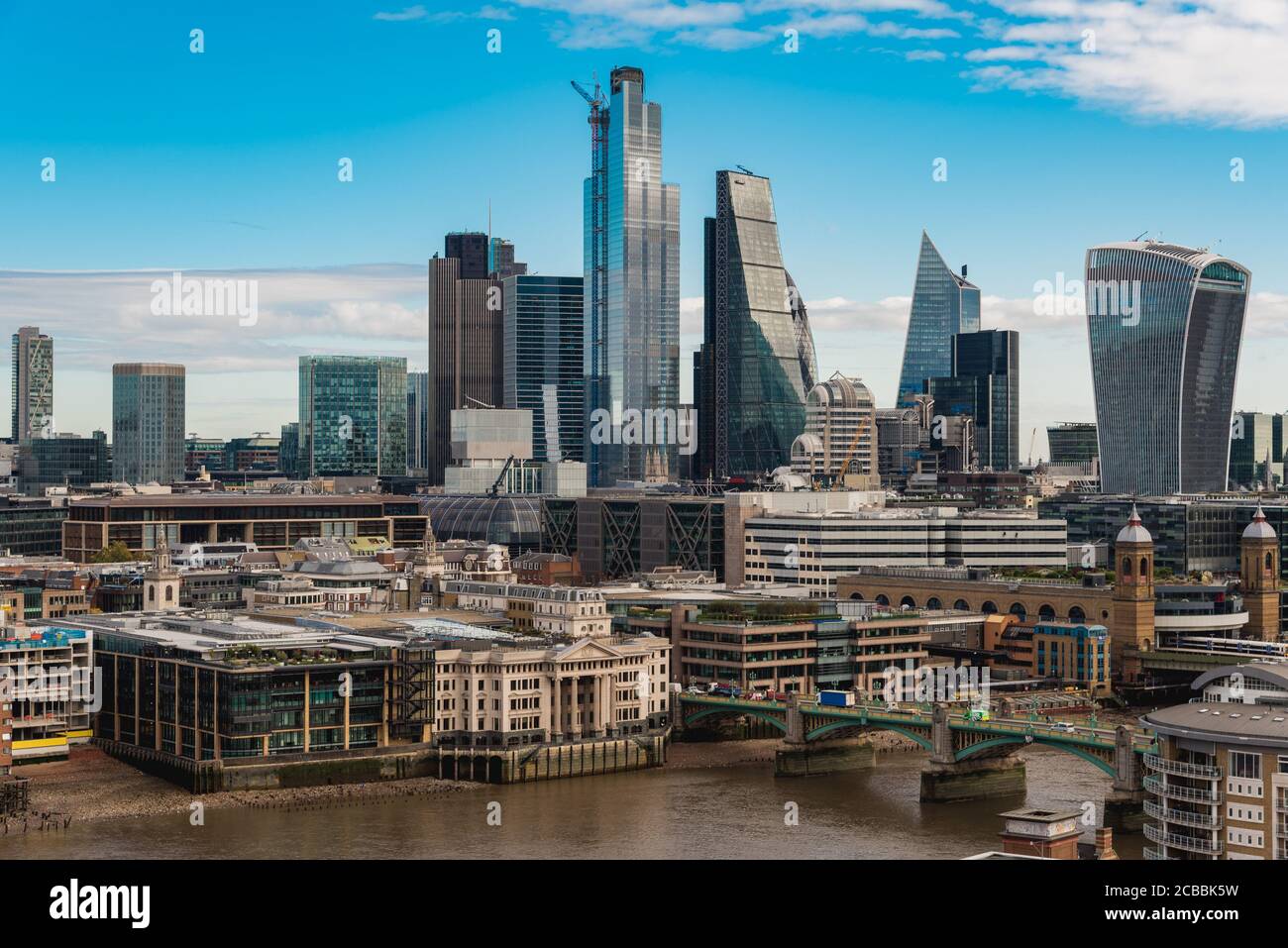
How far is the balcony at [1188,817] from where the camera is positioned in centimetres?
3778

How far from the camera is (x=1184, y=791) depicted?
3831cm

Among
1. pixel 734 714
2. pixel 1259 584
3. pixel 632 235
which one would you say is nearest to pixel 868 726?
pixel 734 714

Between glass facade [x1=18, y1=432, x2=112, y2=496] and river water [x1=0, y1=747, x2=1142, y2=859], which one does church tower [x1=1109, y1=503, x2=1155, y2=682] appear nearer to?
river water [x1=0, y1=747, x2=1142, y2=859]

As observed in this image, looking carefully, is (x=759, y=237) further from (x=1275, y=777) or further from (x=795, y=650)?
(x=1275, y=777)

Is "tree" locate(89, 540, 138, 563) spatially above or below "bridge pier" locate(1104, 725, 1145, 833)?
above

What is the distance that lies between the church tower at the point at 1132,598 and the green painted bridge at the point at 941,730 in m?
20.2

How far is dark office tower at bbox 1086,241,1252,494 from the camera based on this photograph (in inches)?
5773

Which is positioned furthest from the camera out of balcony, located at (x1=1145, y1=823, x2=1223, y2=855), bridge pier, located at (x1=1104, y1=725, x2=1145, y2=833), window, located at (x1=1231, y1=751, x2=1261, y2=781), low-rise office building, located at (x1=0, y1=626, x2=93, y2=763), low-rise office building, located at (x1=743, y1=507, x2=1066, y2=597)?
low-rise office building, located at (x1=743, y1=507, x2=1066, y2=597)

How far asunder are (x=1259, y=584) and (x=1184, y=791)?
53.0 metres

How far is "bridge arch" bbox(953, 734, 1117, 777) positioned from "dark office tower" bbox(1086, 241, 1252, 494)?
98.1 metres

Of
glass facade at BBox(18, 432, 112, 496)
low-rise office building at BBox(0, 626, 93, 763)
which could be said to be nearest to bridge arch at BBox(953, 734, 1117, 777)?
low-rise office building at BBox(0, 626, 93, 763)

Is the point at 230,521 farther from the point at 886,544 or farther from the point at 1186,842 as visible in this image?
the point at 1186,842

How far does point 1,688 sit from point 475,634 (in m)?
15.8
